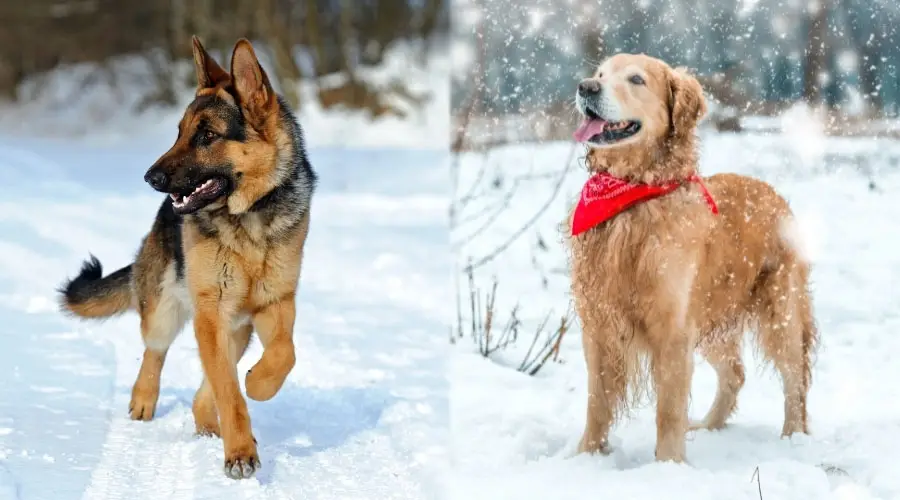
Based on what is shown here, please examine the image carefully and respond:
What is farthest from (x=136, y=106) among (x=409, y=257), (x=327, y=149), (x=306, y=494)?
(x=306, y=494)

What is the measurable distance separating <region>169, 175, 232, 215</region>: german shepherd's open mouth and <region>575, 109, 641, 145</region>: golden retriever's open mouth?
4.25ft

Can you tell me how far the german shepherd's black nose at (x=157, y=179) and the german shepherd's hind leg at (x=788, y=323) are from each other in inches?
85.6

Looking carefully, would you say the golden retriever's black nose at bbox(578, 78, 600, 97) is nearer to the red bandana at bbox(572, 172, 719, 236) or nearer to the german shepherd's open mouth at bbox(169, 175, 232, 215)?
the red bandana at bbox(572, 172, 719, 236)

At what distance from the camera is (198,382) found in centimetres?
461

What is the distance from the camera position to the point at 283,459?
371 centimetres

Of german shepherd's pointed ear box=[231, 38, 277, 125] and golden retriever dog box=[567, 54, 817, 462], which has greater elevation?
german shepherd's pointed ear box=[231, 38, 277, 125]

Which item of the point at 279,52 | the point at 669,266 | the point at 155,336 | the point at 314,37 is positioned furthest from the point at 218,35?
the point at 669,266

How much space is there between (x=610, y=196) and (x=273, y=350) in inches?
55.1

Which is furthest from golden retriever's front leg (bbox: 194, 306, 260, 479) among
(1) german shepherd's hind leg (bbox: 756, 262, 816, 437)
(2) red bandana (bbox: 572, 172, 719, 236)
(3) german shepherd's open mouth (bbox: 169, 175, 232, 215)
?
(1) german shepherd's hind leg (bbox: 756, 262, 816, 437)

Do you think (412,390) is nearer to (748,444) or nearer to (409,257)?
(748,444)

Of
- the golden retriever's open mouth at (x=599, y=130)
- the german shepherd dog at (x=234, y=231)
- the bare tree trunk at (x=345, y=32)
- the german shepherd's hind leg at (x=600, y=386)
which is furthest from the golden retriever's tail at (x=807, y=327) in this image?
the bare tree trunk at (x=345, y=32)

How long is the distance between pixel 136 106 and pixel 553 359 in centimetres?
1483

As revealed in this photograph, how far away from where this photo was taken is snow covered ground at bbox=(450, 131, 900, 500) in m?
3.07

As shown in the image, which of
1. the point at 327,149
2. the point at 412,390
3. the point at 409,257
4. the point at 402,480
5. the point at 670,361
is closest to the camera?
the point at 670,361
